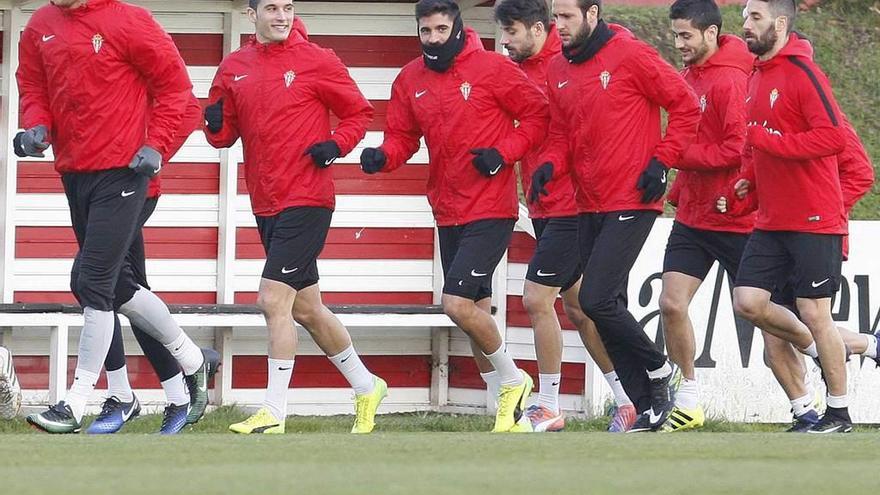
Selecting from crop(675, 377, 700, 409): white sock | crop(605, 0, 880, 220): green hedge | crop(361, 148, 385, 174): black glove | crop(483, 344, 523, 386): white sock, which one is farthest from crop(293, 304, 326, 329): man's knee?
crop(605, 0, 880, 220): green hedge

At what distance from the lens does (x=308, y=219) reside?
30.9ft

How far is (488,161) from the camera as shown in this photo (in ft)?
31.0

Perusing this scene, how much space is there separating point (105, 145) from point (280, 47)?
3.46ft

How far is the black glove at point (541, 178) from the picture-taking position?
9.50m

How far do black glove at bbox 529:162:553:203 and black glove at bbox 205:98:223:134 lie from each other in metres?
1.60

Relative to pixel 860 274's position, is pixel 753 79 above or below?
above

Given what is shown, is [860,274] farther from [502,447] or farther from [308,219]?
[502,447]

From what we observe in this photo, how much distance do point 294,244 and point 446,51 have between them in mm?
1254

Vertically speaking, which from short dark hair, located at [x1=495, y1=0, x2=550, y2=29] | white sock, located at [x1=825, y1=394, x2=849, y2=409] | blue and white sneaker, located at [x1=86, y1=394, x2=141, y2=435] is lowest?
blue and white sneaker, located at [x1=86, y1=394, x2=141, y2=435]

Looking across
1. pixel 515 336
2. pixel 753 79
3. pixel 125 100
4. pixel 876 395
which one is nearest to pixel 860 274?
pixel 876 395

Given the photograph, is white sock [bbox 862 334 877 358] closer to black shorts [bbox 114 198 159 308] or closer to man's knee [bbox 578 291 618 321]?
man's knee [bbox 578 291 618 321]

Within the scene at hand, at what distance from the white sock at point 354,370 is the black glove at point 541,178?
1.26m

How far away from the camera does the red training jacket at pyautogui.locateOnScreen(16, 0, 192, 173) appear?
9102 mm

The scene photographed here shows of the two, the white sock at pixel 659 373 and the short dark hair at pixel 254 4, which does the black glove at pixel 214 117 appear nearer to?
the short dark hair at pixel 254 4
